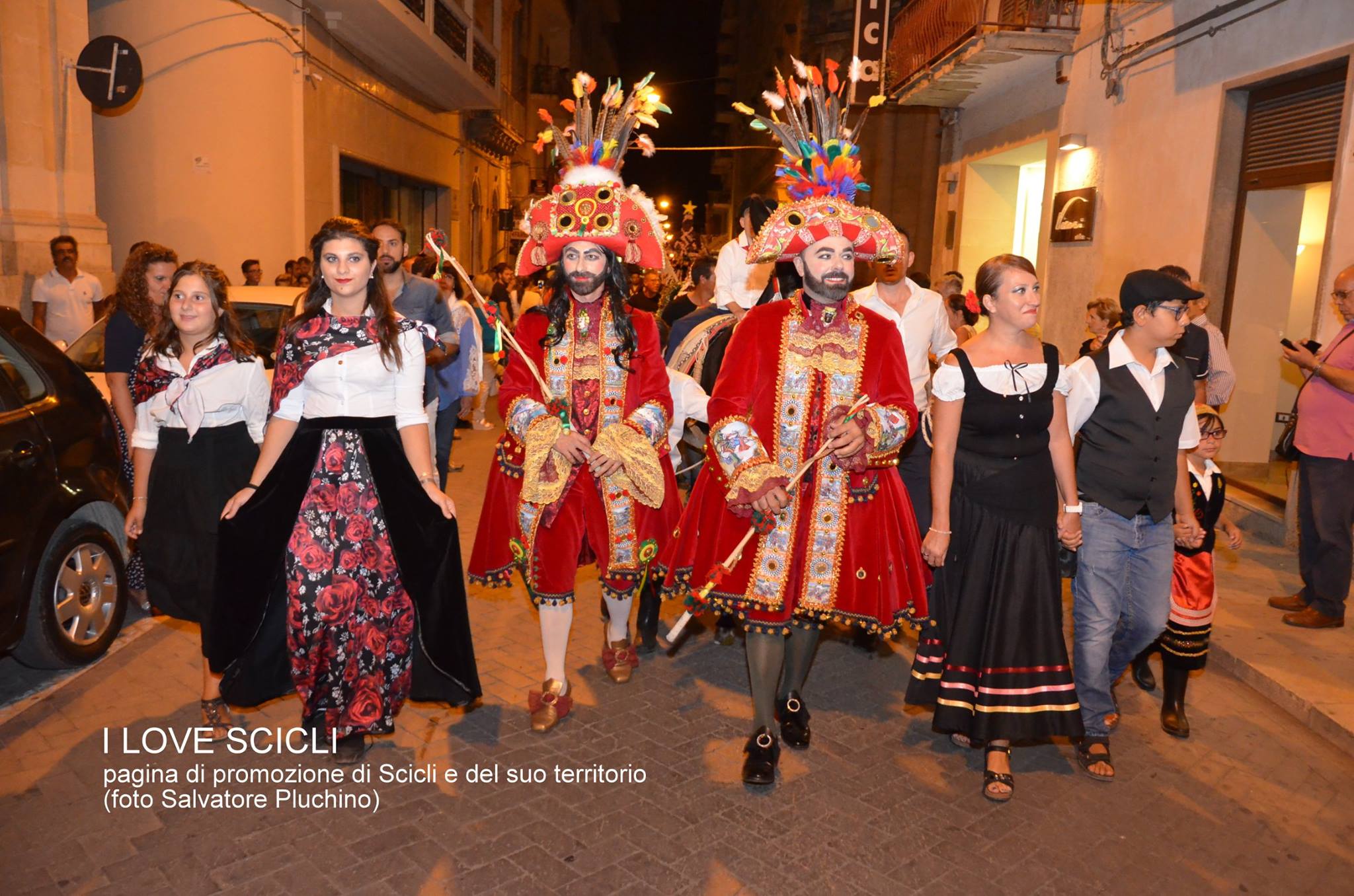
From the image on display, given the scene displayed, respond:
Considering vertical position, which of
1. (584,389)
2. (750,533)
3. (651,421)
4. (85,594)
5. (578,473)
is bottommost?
(85,594)

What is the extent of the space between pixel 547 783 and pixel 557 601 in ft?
2.70

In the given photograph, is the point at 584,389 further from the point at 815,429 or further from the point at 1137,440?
the point at 1137,440

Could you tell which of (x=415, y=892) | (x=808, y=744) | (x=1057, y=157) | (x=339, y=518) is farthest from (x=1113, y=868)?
(x=1057, y=157)

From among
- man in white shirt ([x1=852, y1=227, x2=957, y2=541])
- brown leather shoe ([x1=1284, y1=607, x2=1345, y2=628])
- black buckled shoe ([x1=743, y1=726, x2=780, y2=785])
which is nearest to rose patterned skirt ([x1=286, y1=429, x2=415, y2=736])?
black buckled shoe ([x1=743, y1=726, x2=780, y2=785])

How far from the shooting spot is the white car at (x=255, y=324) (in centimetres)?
709

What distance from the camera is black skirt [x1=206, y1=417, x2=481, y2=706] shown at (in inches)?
158

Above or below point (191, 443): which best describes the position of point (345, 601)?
below

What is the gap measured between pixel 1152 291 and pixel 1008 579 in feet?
4.47

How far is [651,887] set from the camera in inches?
134

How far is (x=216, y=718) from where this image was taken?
4453 millimetres


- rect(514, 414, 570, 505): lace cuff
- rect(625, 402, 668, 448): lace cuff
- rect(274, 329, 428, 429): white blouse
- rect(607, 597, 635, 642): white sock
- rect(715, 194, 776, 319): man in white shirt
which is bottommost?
rect(607, 597, 635, 642): white sock

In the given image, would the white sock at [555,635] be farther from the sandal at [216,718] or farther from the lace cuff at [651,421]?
the sandal at [216,718]

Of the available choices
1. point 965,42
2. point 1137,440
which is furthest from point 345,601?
point 965,42

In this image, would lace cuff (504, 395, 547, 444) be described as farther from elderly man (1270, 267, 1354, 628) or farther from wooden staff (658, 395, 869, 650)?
elderly man (1270, 267, 1354, 628)
